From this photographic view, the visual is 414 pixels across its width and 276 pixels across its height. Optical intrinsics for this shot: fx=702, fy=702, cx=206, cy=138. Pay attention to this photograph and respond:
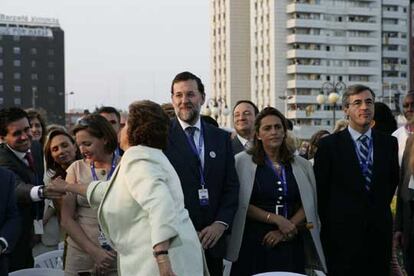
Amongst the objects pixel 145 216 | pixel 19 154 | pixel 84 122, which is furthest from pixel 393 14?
pixel 145 216

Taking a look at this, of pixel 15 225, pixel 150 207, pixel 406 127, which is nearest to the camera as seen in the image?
pixel 150 207

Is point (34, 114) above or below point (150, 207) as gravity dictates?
above

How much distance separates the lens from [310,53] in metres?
116

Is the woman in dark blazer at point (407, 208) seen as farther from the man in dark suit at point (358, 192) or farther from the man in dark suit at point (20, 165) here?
the man in dark suit at point (20, 165)

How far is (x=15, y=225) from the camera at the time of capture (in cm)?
468


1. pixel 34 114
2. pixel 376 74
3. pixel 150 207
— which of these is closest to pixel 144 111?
pixel 150 207

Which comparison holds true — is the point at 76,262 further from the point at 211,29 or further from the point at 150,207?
the point at 211,29

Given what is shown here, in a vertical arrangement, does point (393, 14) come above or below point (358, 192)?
above

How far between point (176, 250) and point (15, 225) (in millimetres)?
1248

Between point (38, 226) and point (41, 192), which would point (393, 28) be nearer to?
point (38, 226)

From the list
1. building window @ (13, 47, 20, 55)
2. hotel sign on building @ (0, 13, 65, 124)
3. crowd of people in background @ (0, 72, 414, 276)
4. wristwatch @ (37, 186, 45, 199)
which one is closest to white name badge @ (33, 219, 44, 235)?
crowd of people in background @ (0, 72, 414, 276)

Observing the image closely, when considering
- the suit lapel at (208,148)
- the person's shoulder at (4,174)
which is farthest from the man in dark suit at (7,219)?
the suit lapel at (208,148)

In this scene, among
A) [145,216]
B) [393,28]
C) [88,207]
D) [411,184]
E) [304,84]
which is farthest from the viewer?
[393,28]

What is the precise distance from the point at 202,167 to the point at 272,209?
0.77 meters
